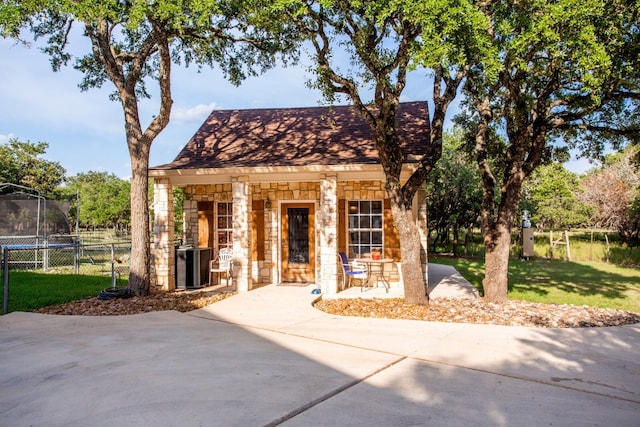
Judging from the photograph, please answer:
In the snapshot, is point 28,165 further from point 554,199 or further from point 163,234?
point 554,199

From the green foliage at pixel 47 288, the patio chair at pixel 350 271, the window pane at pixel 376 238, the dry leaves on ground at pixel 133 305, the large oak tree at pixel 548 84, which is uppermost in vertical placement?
the large oak tree at pixel 548 84

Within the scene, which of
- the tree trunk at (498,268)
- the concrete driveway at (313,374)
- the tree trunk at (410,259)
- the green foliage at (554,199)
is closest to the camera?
the concrete driveway at (313,374)

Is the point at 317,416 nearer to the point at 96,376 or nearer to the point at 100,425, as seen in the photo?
the point at 100,425

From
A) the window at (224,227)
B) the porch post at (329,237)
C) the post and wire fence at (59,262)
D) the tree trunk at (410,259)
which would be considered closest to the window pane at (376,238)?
the porch post at (329,237)

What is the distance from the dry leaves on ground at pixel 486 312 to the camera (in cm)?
700

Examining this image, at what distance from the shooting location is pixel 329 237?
31.7ft

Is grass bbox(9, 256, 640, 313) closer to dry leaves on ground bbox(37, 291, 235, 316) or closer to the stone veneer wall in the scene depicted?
dry leaves on ground bbox(37, 291, 235, 316)

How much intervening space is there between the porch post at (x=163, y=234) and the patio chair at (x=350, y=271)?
Result: 417 centimetres

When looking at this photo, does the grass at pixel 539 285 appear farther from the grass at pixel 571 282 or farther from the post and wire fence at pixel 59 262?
the post and wire fence at pixel 59 262

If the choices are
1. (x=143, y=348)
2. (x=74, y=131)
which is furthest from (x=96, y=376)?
(x=74, y=131)

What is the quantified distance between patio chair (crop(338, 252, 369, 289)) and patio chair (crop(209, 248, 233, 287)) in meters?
2.80

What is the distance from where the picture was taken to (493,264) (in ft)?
28.5

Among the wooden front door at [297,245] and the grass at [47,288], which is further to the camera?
the wooden front door at [297,245]

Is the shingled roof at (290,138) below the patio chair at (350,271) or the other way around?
the other way around
